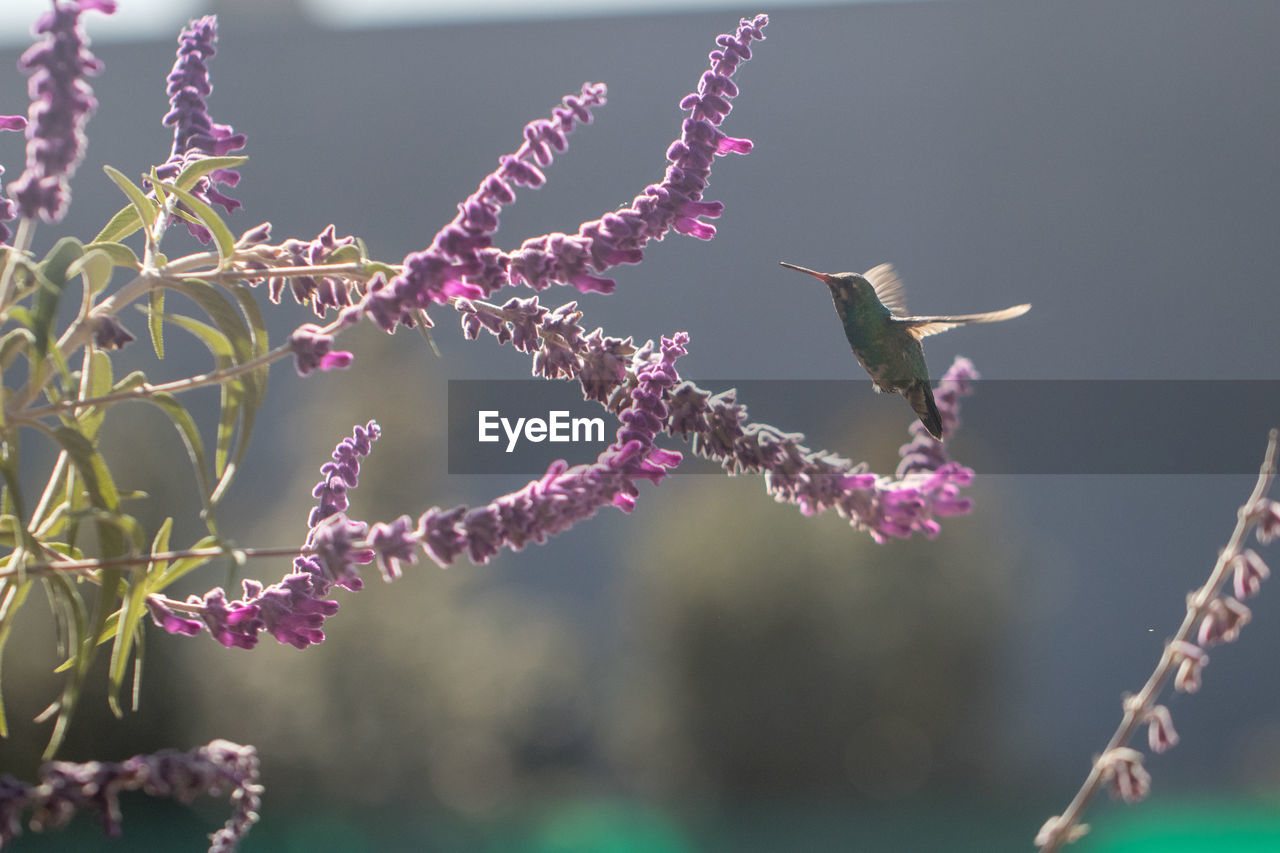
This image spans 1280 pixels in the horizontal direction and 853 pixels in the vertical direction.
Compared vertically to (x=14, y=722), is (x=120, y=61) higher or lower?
higher

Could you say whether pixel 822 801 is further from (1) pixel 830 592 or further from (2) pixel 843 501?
(2) pixel 843 501

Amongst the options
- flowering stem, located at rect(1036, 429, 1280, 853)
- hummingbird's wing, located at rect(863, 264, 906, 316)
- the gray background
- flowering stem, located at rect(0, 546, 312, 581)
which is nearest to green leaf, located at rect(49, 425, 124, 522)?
flowering stem, located at rect(0, 546, 312, 581)

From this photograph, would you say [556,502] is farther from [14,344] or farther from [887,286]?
[887,286]

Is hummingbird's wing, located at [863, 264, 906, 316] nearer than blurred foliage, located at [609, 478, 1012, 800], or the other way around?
hummingbird's wing, located at [863, 264, 906, 316]

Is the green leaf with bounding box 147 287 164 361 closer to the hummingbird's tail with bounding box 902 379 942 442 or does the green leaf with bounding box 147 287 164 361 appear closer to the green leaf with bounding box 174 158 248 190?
the green leaf with bounding box 174 158 248 190

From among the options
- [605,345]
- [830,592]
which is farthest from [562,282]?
[830,592]

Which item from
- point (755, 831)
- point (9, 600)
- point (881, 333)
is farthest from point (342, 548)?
point (755, 831)
